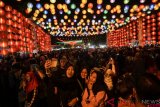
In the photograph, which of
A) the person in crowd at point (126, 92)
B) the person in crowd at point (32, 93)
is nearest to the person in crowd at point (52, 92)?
the person in crowd at point (32, 93)

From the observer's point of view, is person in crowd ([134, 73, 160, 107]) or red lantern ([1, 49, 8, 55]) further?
red lantern ([1, 49, 8, 55])

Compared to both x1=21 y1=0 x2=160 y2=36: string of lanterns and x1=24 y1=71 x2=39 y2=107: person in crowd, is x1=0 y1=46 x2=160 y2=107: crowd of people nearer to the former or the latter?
x1=24 y1=71 x2=39 y2=107: person in crowd

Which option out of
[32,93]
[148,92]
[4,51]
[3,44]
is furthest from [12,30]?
[148,92]

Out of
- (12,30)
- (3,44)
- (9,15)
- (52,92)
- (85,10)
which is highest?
(9,15)

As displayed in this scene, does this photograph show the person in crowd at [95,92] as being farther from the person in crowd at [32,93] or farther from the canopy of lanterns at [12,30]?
the canopy of lanterns at [12,30]

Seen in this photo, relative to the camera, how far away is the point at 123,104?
354cm

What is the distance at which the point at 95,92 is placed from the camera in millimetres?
4340

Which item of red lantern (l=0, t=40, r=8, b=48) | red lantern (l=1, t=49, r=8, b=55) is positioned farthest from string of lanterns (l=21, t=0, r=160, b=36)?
red lantern (l=1, t=49, r=8, b=55)

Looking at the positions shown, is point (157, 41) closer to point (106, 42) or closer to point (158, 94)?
point (106, 42)

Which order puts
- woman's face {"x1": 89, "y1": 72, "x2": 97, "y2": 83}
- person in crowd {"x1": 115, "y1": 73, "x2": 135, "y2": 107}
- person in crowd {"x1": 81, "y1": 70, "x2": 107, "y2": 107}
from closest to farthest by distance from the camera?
person in crowd {"x1": 115, "y1": 73, "x2": 135, "y2": 107}, person in crowd {"x1": 81, "y1": 70, "x2": 107, "y2": 107}, woman's face {"x1": 89, "y1": 72, "x2": 97, "y2": 83}

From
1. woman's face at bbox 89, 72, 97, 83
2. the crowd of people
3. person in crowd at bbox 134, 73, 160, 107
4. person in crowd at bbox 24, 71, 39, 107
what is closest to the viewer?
person in crowd at bbox 134, 73, 160, 107

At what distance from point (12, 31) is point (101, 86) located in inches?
1298

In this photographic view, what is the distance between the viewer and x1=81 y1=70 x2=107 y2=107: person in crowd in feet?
14.0

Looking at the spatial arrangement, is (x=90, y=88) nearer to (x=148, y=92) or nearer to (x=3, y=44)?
(x=148, y=92)
